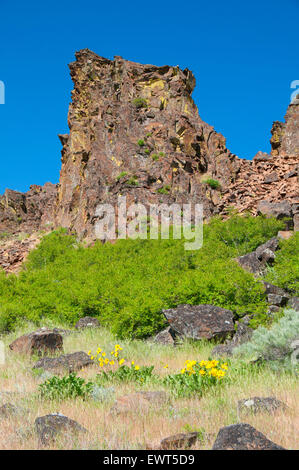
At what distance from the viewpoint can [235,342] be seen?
8.12 metres

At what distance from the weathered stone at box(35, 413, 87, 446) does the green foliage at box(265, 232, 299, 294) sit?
7.96 m

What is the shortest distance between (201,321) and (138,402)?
4.49 metres

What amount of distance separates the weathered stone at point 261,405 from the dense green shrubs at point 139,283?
5070 mm

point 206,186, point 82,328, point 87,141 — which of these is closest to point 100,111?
point 87,141

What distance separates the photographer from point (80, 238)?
87.8ft

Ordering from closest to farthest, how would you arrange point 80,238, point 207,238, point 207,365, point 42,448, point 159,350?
point 42,448, point 207,365, point 159,350, point 207,238, point 80,238

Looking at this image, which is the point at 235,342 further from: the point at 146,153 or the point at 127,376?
the point at 146,153

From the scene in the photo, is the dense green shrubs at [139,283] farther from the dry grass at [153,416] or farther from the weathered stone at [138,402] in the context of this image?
the weathered stone at [138,402]

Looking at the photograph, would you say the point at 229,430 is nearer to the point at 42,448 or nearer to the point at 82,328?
the point at 42,448

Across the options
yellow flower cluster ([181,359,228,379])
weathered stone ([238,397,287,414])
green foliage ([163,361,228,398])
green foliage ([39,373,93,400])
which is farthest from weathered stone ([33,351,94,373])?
weathered stone ([238,397,287,414])

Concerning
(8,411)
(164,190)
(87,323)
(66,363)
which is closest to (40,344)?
(66,363)

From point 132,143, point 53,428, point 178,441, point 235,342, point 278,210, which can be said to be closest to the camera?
point 178,441

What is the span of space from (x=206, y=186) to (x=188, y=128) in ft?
17.3

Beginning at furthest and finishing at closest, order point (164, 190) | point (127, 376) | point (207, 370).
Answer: point (164, 190) → point (127, 376) → point (207, 370)
